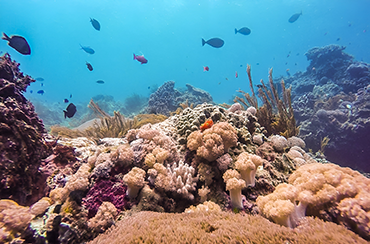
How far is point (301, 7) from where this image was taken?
5656 centimetres

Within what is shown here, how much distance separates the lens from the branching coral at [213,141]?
2707 millimetres

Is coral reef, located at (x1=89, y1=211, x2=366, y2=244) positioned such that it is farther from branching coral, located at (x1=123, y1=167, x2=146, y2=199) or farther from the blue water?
the blue water

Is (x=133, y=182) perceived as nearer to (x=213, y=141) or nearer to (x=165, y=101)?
(x=213, y=141)

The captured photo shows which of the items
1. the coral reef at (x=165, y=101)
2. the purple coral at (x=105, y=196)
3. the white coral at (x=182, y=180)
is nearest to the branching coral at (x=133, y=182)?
the purple coral at (x=105, y=196)

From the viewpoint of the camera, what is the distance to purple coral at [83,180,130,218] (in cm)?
215

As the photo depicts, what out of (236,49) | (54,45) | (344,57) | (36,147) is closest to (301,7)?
(236,49)

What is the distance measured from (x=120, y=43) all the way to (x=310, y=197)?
136012mm

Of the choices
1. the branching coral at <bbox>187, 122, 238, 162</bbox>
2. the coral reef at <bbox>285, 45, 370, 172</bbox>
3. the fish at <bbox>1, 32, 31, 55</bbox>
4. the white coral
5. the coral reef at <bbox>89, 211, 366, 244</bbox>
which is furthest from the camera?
the coral reef at <bbox>285, 45, 370, 172</bbox>

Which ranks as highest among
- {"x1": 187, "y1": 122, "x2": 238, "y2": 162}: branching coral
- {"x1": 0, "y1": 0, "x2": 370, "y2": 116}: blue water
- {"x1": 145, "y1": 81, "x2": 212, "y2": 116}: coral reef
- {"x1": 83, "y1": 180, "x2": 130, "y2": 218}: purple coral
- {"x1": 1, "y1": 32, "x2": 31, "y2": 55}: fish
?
{"x1": 0, "y1": 0, "x2": 370, "y2": 116}: blue water

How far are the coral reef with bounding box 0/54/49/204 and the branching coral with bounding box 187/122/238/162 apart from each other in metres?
2.79

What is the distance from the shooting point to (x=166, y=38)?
4316 inches

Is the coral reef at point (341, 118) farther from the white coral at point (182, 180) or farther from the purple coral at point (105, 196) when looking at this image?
the purple coral at point (105, 196)

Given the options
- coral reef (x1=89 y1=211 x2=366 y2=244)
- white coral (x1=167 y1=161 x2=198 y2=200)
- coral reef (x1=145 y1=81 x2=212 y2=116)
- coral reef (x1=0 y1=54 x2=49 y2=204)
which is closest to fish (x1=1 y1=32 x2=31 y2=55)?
coral reef (x1=0 y1=54 x2=49 y2=204)

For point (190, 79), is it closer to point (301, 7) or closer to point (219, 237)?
point (301, 7)
